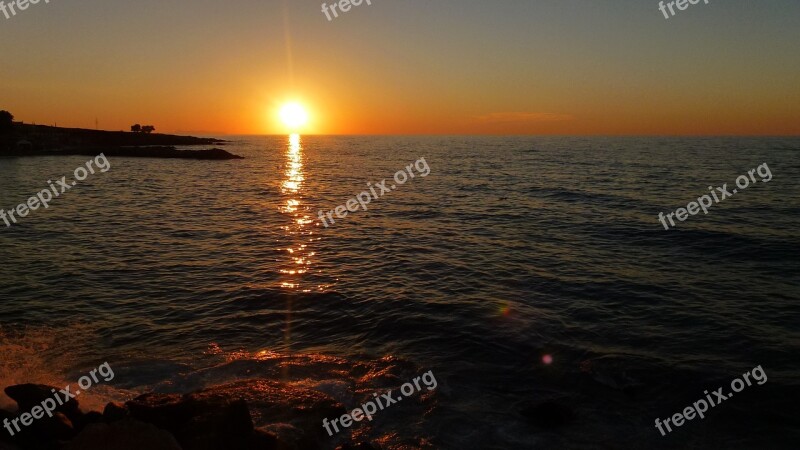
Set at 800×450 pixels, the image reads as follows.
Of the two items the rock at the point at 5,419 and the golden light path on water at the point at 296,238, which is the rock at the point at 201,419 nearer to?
the rock at the point at 5,419

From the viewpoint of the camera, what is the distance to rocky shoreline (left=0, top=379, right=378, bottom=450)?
754cm

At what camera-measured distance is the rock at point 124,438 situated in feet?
24.1

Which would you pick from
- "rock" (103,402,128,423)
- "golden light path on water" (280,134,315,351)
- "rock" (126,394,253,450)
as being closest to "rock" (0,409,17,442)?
"rock" (103,402,128,423)

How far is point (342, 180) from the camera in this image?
74812mm

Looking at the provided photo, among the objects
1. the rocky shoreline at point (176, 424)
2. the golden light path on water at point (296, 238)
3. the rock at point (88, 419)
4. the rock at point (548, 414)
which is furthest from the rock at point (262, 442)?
the golden light path on water at point (296, 238)

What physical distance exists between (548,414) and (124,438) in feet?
28.1

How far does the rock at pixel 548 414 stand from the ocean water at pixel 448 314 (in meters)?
0.19

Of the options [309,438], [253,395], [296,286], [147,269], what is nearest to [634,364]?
[309,438]

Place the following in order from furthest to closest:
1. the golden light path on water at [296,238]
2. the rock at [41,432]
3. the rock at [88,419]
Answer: the golden light path on water at [296,238], the rock at [88,419], the rock at [41,432]

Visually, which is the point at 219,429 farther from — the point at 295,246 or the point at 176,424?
the point at 295,246

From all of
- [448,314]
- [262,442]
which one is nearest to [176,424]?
[262,442]

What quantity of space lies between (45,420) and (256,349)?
592 cm

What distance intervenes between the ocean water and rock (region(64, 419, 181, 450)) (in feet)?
14.9

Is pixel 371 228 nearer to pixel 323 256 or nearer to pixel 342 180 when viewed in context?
pixel 323 256
